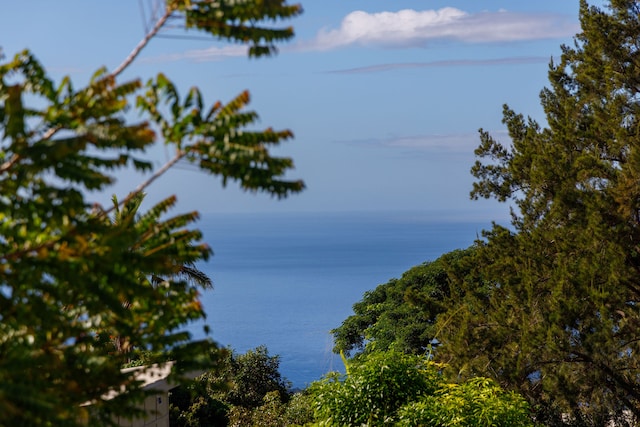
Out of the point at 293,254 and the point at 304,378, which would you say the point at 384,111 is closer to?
the point at 293,254

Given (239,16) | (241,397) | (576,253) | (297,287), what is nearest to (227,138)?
(239,16)

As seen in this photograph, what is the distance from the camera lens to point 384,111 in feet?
611

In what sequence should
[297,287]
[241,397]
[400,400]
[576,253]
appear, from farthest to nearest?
[297,287], [241,397], [576,253], [400,400]

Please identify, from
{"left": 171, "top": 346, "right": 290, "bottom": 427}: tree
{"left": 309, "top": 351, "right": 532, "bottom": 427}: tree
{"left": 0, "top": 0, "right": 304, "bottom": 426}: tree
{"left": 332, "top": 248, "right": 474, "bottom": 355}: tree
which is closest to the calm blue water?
{"left": 332, "top": 248, "right": 474, "bottom": 355}: tree

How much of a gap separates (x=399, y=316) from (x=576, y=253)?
411 inches

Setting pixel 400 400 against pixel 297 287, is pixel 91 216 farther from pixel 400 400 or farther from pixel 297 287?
pixel 297 287

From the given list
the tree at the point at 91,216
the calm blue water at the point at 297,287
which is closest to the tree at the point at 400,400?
the tree at the point at 91,216

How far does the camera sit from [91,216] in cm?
430

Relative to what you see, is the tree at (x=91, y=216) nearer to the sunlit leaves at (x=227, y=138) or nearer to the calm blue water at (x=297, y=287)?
the sunlit leaves at (x=227, y=138)

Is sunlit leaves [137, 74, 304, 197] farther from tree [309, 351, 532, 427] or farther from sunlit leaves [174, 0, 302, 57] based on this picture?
tree [309, 351, 532, 427]

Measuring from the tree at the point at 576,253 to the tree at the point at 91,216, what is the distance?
Answer: 33.0 feet

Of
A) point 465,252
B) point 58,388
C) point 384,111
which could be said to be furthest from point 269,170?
point 384,111

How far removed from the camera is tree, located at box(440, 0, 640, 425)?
13.7 meters

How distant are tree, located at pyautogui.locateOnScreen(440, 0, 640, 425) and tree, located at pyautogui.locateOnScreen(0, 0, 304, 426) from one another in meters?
10.1
